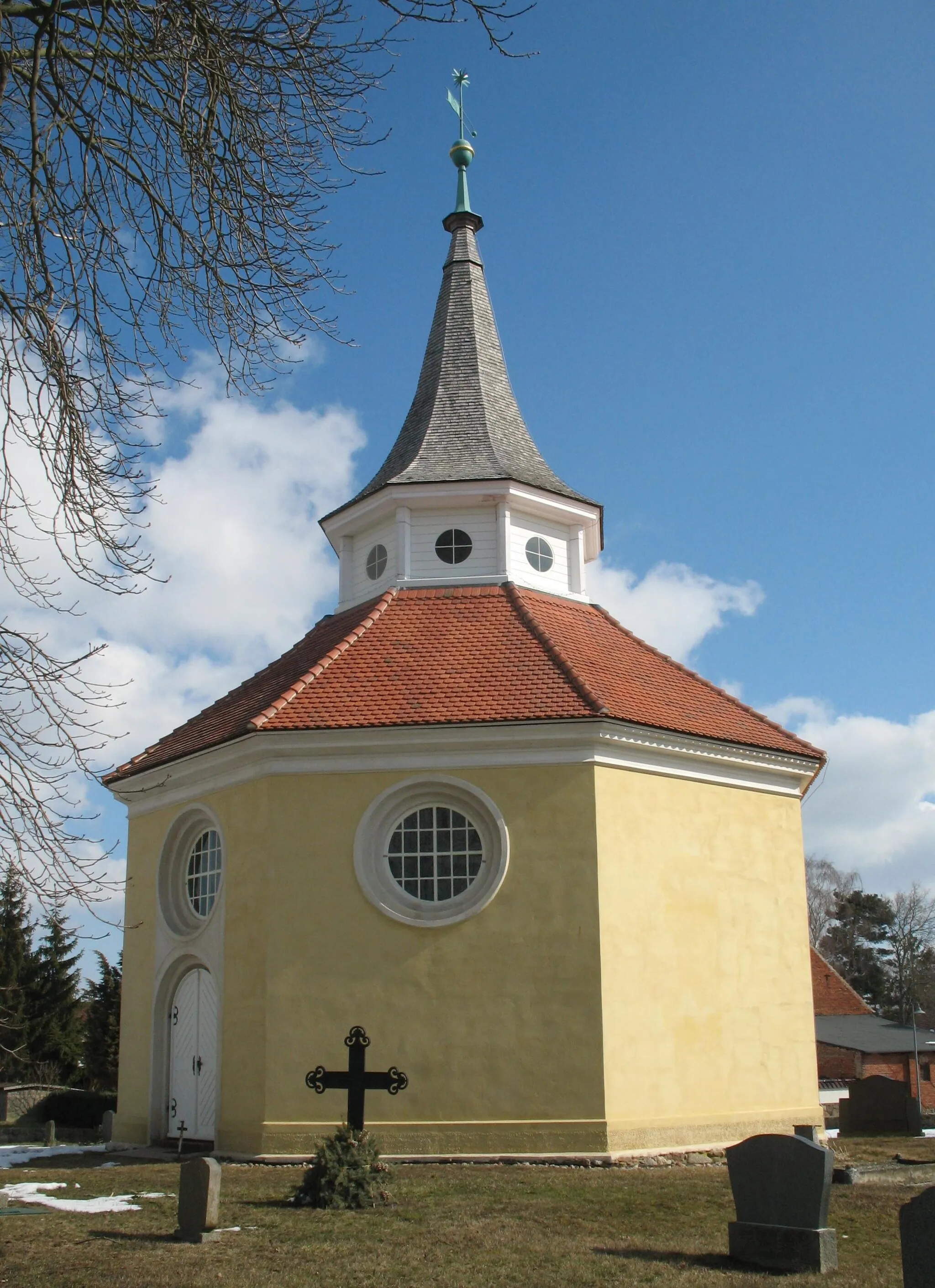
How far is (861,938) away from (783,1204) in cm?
6207

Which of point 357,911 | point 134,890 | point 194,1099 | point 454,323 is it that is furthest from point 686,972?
point 454,323

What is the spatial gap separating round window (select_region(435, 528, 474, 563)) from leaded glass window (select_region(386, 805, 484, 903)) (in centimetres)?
524

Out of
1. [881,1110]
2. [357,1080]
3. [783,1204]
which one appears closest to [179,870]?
[357,1080]

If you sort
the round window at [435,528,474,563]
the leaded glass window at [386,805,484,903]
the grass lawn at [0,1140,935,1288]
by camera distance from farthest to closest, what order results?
the round window at [435,528,474,563]
the leaded glass window at [386,805,484,903]
the grass lawn at [0,1140,935,1288]

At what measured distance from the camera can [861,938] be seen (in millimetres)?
66562

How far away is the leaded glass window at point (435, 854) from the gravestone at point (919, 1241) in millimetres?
9178

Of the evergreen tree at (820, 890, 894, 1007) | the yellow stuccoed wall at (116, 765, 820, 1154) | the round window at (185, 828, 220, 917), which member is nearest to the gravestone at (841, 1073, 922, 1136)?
the yellow stuccoed wall at (116, 765, 820, 1154)

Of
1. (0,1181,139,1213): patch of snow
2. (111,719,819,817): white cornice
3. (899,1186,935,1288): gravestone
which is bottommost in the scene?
(0,1181,139,1213): patch of snow

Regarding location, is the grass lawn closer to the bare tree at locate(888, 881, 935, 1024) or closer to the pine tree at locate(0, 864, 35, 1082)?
the pine tree at locate(0, 864, 35, 1082)

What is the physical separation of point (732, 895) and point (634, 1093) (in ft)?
10.8

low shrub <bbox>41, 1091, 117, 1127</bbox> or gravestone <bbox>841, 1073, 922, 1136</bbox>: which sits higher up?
gravestone <bbox>841, 1073, 922, 1136</bbox>

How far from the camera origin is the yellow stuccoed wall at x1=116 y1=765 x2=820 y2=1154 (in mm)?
14586

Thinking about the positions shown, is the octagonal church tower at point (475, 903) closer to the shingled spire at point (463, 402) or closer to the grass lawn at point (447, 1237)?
the grass lawn at point (447, 1237)

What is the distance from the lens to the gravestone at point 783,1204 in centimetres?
863
